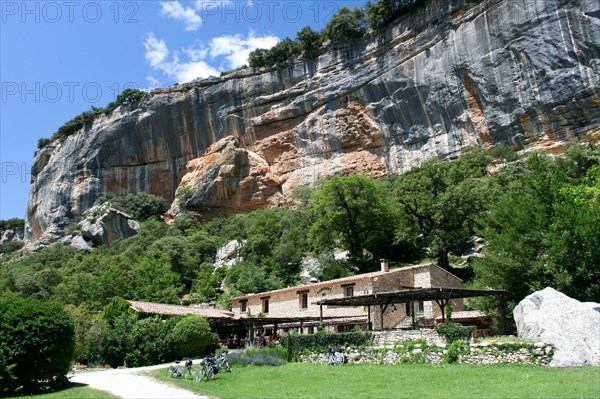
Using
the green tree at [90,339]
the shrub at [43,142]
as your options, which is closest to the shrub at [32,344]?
the green tree at [90,339]

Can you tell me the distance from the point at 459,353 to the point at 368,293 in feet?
37.6

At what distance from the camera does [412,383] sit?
1580cm

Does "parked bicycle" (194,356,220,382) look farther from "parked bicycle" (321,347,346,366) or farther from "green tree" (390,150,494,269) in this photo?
"green tree" (390,150,494,269)

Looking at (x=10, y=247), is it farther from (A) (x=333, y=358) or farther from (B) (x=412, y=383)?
(B) (x=412, y=383)

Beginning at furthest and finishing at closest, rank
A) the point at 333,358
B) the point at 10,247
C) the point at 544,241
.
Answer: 1. the point at 10,247
2. the point at 544,241
3. the point at 333,358

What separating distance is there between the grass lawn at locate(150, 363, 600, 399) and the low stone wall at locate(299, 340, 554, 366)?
68 centimetres

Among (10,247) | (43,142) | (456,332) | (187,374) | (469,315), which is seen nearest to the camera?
(456,332)

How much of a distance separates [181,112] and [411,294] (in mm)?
60411

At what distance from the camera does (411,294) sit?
973 inches

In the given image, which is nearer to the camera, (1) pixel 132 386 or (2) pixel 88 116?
(1) pixel 132 386

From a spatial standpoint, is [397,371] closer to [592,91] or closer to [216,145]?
[592,91]

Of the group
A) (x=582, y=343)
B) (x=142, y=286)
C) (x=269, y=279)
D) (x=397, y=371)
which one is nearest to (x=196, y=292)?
(x=142, y=286)

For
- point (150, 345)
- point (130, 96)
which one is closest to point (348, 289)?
point (150, 345)

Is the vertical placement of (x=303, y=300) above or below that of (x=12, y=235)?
below
